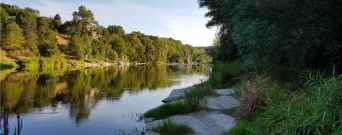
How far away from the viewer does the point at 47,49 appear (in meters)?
84.1

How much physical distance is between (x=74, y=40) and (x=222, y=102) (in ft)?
291

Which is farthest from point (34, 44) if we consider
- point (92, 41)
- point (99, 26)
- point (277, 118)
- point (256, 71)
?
point (277, 118)

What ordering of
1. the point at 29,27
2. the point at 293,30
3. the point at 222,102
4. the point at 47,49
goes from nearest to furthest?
1. the point at 293,30
2. the point at 222,102
3. the point at 47,49
4. the point at 29,27

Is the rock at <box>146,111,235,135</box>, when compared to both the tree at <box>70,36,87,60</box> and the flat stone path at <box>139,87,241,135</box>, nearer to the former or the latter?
the flat stone path at <box>139,87,241,135</box>

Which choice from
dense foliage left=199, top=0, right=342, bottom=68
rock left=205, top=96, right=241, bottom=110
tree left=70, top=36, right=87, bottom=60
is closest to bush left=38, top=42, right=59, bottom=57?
tree left=70, top=36, right=87, bottom=60

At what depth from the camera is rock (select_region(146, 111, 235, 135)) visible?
1054cm

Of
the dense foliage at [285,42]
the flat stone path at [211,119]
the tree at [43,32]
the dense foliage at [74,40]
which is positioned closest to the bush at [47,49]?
the dense foliage at [74,40]

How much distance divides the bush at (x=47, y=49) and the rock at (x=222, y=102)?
242 ft

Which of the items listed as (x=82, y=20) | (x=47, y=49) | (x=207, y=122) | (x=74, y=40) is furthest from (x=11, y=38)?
(x=207, y=122)

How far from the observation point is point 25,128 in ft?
47.3

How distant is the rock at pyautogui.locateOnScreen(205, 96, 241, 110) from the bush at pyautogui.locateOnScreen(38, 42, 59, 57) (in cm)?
7363

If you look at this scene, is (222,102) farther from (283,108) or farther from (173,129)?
(283,108)

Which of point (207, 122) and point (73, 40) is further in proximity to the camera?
point (73, 40)

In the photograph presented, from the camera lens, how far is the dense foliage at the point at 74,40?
78.3 meters
